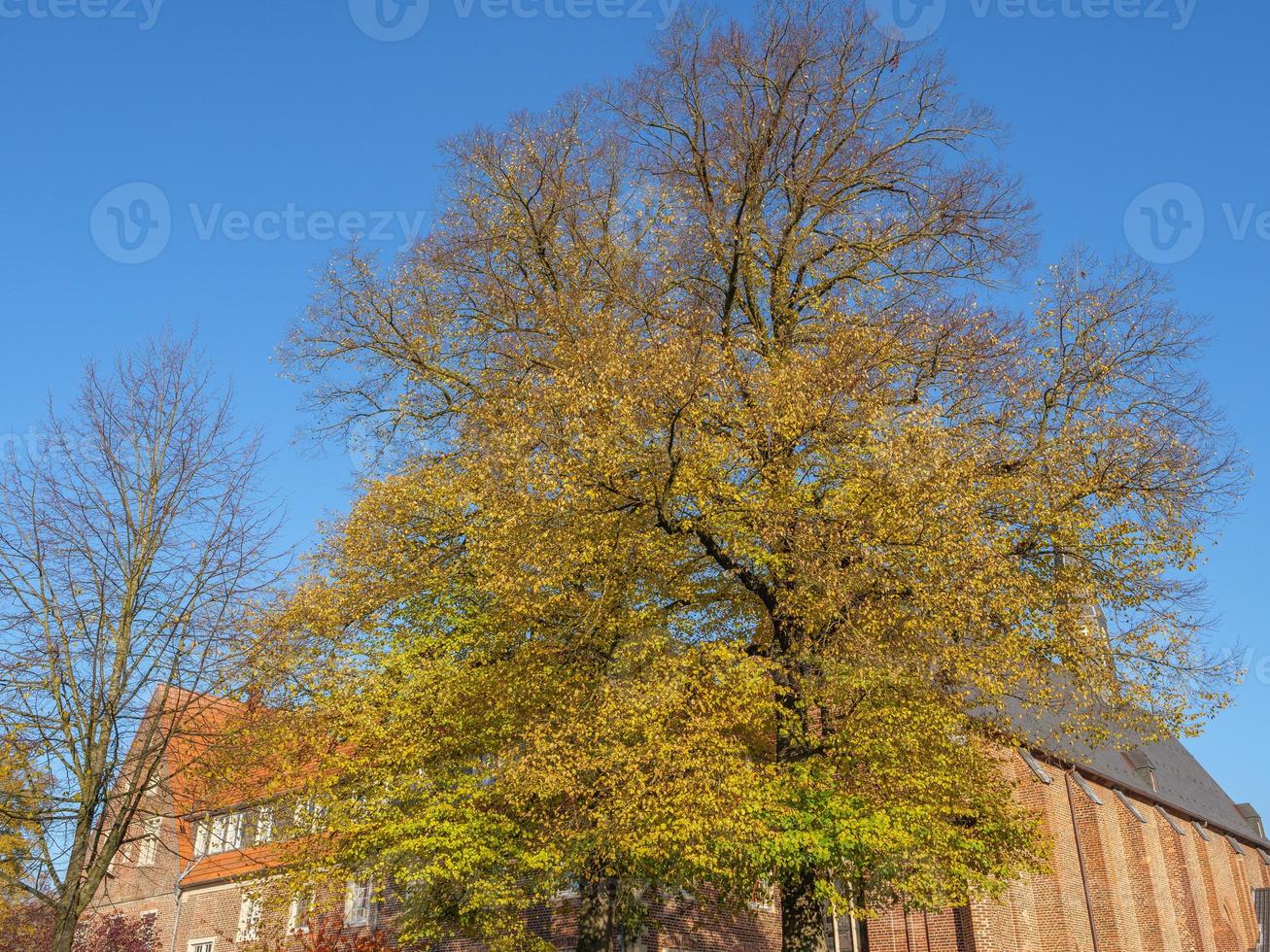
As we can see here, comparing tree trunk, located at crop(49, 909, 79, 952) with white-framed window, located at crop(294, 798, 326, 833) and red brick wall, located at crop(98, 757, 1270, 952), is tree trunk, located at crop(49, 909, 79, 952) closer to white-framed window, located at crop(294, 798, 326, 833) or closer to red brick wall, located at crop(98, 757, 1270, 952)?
white-framed window, located at crop(294, 798, 326, 833)

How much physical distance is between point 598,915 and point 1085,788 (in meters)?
24.0

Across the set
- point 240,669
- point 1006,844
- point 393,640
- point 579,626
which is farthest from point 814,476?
point 240,669

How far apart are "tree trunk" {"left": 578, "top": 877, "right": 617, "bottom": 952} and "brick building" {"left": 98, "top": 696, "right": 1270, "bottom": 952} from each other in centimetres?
235

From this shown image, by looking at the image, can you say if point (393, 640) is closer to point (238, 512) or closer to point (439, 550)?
point (439, 550)

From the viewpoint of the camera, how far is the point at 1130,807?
41.6 m

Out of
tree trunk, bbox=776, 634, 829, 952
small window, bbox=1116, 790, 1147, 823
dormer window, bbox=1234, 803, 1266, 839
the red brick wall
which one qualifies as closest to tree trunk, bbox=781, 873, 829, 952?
tree trunk, bbox=776, 634, 829, 952

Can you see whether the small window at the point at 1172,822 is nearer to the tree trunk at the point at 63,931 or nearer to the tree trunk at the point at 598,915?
the tree trunk at the point at 598,915

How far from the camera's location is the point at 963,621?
17.2 metres

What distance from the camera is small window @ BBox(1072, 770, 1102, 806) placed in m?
37.3

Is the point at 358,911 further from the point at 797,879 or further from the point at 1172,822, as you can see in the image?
the point at 1172,822

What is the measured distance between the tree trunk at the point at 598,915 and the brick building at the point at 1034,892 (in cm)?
235

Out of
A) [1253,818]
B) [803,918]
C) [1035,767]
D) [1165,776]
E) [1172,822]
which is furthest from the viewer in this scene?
[1253,818]

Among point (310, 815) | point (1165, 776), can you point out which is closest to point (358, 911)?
point (310, 815)

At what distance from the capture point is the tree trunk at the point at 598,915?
20.7 metres
